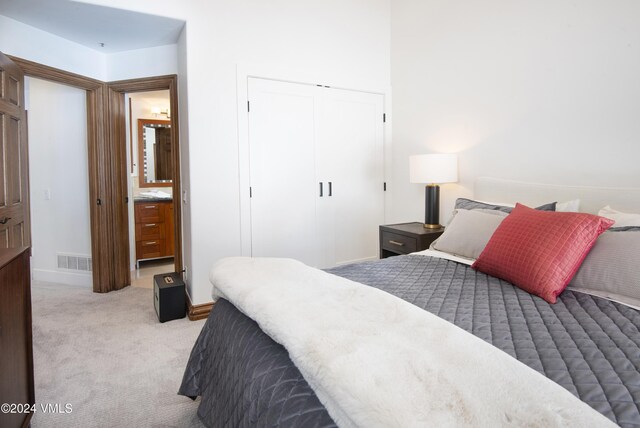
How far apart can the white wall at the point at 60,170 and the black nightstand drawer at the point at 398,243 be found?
2.97 m

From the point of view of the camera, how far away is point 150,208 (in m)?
4.79

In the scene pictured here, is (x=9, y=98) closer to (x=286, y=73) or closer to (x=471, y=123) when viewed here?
(x=286, y=73)

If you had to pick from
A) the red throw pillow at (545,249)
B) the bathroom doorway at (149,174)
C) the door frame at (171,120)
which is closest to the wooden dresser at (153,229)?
the bathroom doorway at (149,174)

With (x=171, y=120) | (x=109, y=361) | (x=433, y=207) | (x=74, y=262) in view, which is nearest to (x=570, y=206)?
(x=433, y=207)

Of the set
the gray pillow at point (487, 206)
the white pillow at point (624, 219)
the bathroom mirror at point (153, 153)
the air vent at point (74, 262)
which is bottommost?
the air vent at point (74, 262)

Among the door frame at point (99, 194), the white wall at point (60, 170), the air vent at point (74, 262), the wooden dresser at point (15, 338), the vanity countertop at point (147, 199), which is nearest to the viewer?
the wooden dresser at point (15, 338)

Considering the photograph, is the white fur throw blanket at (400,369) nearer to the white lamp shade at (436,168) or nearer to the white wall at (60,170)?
the white lamp shade at (436,168)

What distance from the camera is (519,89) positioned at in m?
2.61

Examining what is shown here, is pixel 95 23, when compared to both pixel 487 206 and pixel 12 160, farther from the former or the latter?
pixel 487 206

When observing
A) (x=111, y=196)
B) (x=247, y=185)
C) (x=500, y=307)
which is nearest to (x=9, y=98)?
(x=111, y=196)

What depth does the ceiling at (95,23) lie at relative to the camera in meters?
2.65

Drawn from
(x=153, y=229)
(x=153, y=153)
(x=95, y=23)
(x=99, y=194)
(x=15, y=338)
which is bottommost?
(x=15, y=338)

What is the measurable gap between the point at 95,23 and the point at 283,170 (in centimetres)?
182

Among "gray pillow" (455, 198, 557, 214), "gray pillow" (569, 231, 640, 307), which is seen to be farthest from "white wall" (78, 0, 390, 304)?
"gray pillow" (569, 231, 640, 307)
